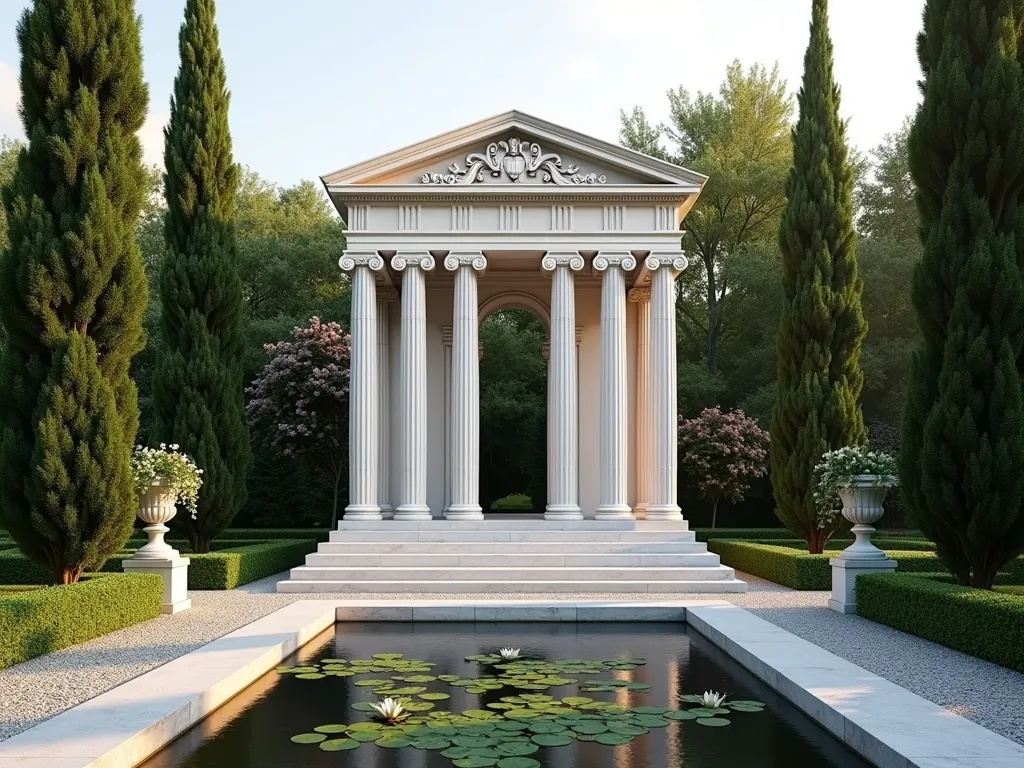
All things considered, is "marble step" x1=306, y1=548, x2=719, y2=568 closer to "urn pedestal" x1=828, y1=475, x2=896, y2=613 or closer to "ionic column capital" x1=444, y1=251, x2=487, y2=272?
"urn pedestal" x1=828, y1=475, x2=896, y2=613

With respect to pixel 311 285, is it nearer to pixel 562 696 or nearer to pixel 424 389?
pixel 424 389

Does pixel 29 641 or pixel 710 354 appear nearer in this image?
pixel 29 641

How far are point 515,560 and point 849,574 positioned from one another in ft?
24.7

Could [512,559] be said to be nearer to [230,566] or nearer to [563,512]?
[563,512]

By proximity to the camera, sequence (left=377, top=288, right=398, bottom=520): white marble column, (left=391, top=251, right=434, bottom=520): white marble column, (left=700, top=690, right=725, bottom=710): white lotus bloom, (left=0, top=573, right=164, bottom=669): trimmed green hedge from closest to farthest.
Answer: (left=700, top=690, right=725, bottom=710): white lotus bloom, (left=0, top=573, right=164, bottom=669): trimmed green hedge, (left=391, top=251, right=434, bottom=520): white marble column, (left=377, top=288, right=398, bottom=520): white marble column

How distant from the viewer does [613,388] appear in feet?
81.1

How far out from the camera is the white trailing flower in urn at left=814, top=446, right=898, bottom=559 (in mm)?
18703

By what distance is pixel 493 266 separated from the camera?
28.6 meters

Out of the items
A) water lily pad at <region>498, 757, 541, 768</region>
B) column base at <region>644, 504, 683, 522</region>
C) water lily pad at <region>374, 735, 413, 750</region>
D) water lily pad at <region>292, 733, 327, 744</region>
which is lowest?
water lily pad at <region>292, 733, 327, 744</region>

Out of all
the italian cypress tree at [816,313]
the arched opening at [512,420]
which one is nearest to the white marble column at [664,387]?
the italian cypress tree at [816,313]

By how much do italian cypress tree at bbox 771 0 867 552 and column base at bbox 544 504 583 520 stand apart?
5277 millimetres

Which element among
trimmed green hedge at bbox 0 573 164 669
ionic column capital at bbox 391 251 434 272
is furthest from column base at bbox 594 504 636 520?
trimmed green hedge at bbox 0 573 164 669

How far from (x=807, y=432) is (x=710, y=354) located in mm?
21890

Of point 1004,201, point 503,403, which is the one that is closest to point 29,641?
point 1004,201
